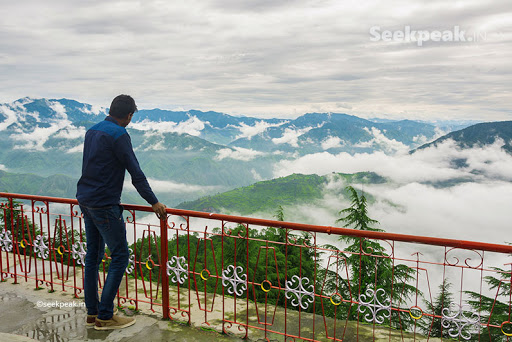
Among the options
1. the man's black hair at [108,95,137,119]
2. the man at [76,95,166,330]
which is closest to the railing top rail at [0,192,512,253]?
the man at [76,95,166,330]

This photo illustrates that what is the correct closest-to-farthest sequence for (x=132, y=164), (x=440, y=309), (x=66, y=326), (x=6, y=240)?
(x=132, y=164) < (x=66, y=326) < (x=6, y=240) < (x=440, y=309)

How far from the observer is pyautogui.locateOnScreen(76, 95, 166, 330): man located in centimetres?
342

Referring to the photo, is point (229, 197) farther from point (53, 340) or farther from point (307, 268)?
point (53, 340)

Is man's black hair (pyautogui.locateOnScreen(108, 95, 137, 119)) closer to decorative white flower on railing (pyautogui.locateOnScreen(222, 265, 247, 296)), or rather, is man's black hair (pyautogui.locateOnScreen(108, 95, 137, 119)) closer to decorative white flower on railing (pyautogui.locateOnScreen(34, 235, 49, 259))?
decorative white flower on railing (pyautogui.locateOnScreen(222, 265, 247, 296))

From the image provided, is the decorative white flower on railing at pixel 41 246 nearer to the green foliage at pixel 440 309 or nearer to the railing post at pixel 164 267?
the railing post at pixel 164 267

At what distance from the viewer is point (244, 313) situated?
4793mm

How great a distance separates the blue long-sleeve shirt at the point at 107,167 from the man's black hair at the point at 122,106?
0.25ft

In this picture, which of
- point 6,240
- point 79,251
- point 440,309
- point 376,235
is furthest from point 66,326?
point 440,309

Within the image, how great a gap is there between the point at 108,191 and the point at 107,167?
24 cm

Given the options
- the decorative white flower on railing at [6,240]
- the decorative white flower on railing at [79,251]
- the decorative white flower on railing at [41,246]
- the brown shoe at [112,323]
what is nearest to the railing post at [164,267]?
the brown shoe at [112,323]

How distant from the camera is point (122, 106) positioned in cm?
361

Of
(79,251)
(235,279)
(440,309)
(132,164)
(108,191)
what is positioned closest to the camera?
(132,164)

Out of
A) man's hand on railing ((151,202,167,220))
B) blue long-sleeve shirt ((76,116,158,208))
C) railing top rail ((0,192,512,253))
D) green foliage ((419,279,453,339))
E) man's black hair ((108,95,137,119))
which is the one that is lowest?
green foliage ((419,279,453,339))

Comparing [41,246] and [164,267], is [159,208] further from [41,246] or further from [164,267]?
[41,246]
